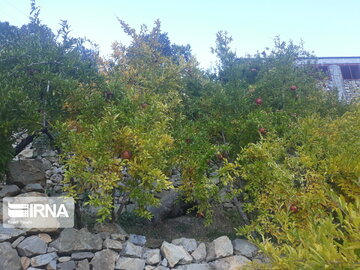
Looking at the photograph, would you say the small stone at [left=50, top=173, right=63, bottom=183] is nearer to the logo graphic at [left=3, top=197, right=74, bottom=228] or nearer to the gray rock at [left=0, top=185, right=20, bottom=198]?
the gray rock at [left=0, top=185, right=20, bottom=198]

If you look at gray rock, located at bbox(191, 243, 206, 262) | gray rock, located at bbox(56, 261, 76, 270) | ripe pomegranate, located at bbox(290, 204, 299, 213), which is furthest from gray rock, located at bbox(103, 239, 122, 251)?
ripe pomegranate, located at bbox(290, 204, 299, 213)

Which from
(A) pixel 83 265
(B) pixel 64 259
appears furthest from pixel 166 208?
(B) pixel 64 259

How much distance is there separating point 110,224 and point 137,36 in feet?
30.1

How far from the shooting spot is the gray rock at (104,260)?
17.2 ft

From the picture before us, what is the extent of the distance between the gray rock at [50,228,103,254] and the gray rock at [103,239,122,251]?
0.30 ft

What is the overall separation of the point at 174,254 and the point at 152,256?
0.39 meters

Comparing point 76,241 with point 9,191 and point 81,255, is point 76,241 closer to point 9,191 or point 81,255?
point 81,255

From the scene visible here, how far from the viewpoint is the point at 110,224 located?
19.5 feet

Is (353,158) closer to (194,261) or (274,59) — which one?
(194,261)

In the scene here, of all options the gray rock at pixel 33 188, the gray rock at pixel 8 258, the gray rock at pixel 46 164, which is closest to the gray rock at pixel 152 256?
the gray rock at pixel 8 258

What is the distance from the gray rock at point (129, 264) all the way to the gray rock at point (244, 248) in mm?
1719

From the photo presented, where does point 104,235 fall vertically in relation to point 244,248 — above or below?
above

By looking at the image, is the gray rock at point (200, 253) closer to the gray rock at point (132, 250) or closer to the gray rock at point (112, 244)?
the gray rock at point (132, 250)

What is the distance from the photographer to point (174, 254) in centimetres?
547
